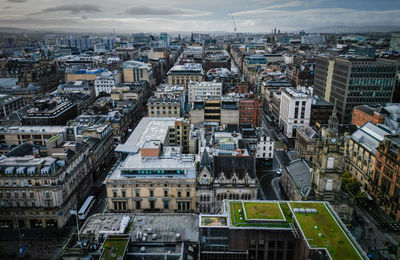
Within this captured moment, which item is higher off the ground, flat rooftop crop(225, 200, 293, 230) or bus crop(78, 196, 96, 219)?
flat rooftop crop(225, 200, 293, 230)

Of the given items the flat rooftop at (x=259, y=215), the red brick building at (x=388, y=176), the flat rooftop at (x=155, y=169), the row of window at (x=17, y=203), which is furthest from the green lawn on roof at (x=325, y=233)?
the row of window at (x=17, y=203)

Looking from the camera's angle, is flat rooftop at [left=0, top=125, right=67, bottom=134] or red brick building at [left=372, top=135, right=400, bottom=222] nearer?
red brick building at [left=372, top=135, right=400, bottom=222]

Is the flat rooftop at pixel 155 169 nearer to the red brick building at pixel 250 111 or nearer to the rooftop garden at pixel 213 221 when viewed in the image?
the rooftop garden at pixel 213 221

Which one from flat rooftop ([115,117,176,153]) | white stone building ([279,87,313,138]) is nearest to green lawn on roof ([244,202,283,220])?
flat rooftop ([115,117,176,153])

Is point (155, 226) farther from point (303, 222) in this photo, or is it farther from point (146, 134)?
point (146, 134)

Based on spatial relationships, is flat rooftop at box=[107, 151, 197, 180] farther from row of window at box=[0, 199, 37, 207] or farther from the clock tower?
the clock tower

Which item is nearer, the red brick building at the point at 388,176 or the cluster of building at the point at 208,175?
the cluster of building at the point at 208,175
